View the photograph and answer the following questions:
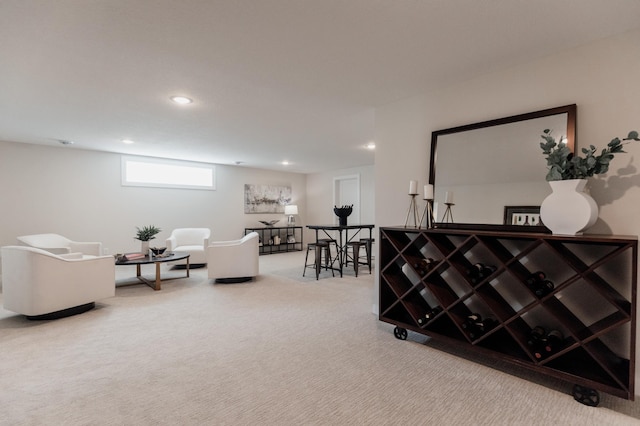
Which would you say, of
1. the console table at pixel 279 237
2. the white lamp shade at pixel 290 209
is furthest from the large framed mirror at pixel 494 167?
the console table at pixel 279 237

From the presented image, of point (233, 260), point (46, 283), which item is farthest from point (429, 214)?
point (46, 283)

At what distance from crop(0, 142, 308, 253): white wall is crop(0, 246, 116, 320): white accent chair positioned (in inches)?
107

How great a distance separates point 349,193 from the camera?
823 centimetres

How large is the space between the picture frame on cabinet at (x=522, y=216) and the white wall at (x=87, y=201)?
254 inches

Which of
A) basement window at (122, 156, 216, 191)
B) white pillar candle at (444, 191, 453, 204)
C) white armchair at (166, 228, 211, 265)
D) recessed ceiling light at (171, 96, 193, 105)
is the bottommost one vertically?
white armchair at (166, 228, 211, 265)

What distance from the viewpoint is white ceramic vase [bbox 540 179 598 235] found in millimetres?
1792

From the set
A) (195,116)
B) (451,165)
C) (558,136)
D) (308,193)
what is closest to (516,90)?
(558,136)

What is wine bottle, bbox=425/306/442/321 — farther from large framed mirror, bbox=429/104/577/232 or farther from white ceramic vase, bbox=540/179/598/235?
white ceramic vase, bbox=540/179/598/235

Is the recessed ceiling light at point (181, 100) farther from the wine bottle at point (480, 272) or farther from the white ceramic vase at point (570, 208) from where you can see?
the white ceramic vase at point (570, 208)

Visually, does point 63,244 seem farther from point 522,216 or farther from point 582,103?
point 582,103

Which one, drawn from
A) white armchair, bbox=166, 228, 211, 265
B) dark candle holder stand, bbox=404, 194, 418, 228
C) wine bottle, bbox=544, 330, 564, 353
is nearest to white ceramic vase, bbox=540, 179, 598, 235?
wine bottle, bbox=544, 330, 564, 353

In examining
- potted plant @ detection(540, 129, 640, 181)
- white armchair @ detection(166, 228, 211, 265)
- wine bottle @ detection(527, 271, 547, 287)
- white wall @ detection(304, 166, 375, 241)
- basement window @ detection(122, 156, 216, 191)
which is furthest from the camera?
white wall @ detection(304, 166, 375, 241)

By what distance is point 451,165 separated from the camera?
269 centimetres

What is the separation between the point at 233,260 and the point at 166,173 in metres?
3.36
